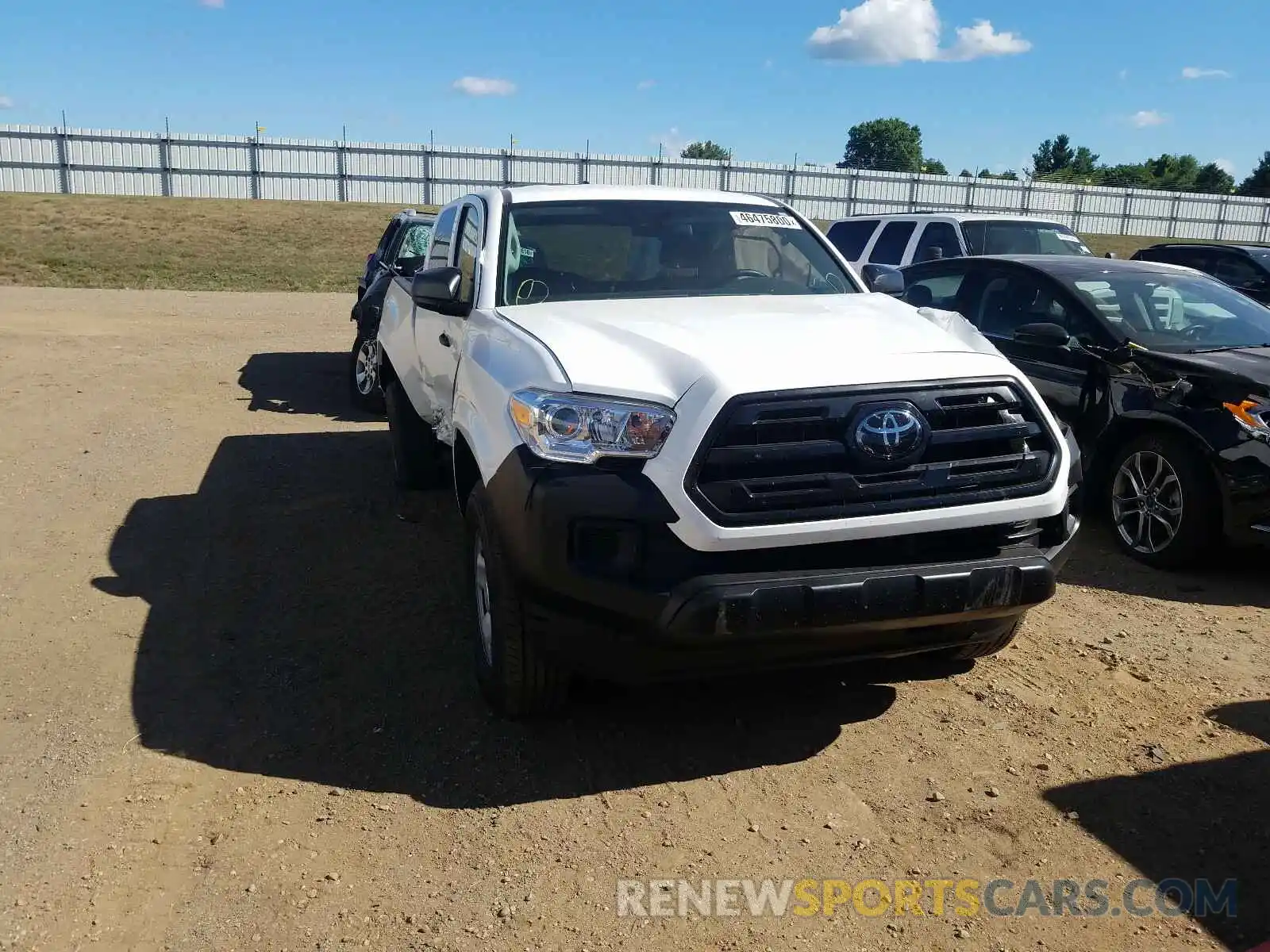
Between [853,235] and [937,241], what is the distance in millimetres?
1299

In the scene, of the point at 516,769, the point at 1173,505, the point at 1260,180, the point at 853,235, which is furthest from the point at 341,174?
the point at 1260,180

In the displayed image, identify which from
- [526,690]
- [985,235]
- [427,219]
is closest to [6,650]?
[526,690]

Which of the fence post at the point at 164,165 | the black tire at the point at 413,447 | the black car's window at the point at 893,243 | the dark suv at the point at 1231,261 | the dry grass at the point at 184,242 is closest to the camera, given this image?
the black tire at the point at 413,447

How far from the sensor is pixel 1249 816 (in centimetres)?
340

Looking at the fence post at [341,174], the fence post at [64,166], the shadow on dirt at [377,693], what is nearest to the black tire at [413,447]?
the shadow on dirt at [377,693]

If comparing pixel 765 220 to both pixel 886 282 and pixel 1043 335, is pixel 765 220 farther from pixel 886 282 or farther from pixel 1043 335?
pixel 1043 335

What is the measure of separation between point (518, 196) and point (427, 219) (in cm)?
563

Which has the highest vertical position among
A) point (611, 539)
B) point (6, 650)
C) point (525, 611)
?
point (611, 539)

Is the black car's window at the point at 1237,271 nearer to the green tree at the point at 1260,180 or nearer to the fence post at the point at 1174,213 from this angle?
the fence post at the point at 1174,213

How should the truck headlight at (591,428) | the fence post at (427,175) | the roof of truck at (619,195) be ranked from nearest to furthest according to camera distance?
the truck headlight at (591,428), the roof of truck at (619,195), the fence post at (427,175)

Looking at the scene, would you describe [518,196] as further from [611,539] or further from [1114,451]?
[1114,451]

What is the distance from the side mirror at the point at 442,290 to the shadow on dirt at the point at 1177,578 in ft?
10.7

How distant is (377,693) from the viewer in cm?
429

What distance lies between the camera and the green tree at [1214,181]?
67.8m
